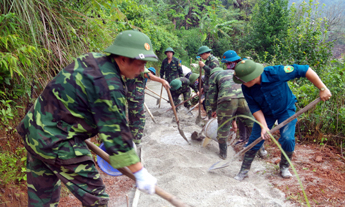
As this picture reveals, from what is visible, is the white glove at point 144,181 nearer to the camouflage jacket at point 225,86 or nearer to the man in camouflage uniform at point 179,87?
the camouflage jacket at point 225,86

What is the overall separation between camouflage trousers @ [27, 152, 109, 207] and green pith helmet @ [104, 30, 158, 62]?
0.83 metres

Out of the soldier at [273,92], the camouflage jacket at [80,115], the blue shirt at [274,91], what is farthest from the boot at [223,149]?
the camouflage jacket at [80,115]

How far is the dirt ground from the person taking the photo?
2.67 metres

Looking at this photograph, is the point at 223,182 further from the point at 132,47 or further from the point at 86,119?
the point at 132,47

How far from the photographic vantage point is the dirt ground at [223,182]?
2.67 m

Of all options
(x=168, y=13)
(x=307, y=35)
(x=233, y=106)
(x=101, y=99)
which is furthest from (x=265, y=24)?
(x=101, y=99)

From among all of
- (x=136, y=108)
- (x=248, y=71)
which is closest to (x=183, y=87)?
(x=136, y=108)

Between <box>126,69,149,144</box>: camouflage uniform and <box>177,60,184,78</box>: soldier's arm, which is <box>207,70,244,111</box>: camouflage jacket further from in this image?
<box>177,60,184,78</box>: soldier's arm

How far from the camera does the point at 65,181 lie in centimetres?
165

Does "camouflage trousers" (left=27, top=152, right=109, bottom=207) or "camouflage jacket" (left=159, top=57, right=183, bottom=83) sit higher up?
"camouflage trousers" (left=27, top=152, right=109, bottom=207)

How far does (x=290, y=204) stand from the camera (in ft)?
8.59

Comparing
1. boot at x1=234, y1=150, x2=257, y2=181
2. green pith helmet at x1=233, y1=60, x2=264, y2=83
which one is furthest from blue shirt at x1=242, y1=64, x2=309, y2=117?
boot at x1=234, y1=150, x2=257, y2=181

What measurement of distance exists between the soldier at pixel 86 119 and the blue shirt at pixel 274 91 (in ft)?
5.78

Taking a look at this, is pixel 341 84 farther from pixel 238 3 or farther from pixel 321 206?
pixel 238 3
